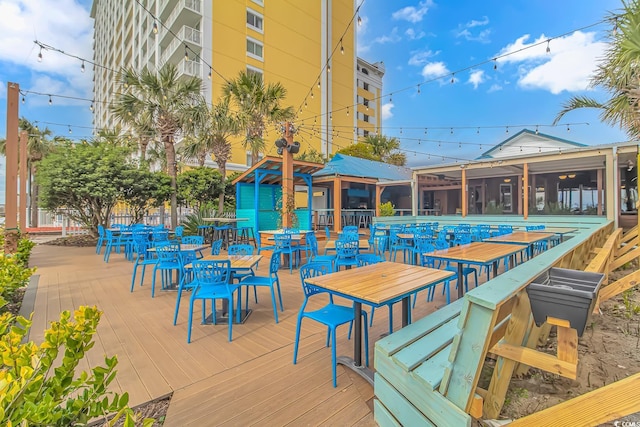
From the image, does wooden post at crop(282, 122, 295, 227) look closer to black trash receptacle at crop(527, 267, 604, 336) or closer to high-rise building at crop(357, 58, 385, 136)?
black trash receptacle at crop(527, 267, 604, 336)

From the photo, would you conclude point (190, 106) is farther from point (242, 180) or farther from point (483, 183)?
point (483, 183)

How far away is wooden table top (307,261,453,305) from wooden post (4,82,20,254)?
6.04 meters

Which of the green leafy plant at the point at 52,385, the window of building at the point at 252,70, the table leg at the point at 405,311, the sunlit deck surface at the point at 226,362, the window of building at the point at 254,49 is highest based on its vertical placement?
the window of building at the point at 254,49

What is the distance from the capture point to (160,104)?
36.1 ft

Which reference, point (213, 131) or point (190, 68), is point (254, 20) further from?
point (213, 131)

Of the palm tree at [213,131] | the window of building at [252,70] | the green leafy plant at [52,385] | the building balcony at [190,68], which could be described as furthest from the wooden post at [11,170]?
the window of building at [252,70]

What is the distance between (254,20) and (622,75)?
2201cm

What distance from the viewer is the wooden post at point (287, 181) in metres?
7.34

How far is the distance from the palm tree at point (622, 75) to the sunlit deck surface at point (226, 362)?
433cm

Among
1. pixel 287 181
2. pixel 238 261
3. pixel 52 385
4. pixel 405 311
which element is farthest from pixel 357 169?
pixel 52 385

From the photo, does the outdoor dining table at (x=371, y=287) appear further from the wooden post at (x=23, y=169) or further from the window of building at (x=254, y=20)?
the window of building at (x=254, y=20)

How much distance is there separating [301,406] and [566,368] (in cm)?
156

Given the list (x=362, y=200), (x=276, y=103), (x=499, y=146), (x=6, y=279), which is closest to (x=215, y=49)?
(x=276, y=103)

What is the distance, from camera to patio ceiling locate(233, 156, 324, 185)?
8.79 metres
